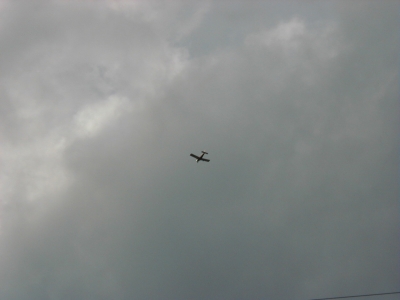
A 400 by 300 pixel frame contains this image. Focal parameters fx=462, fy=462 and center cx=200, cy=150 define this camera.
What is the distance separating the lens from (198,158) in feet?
472
